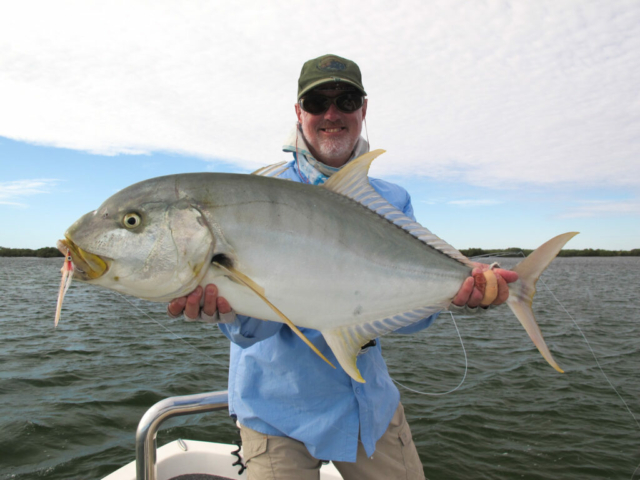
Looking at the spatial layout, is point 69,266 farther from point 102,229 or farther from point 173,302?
point 173,302

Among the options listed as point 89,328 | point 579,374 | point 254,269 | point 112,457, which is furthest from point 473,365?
point 89,328

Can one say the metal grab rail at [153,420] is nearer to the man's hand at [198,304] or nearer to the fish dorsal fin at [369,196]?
the man's hand at [198,304]

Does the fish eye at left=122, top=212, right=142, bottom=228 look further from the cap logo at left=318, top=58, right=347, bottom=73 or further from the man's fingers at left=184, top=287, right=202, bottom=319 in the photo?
the cap logo at left=318, top=58, right=347, bottom=73

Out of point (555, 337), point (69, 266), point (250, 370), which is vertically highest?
point (69, 266)

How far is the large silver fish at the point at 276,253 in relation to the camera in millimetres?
1734

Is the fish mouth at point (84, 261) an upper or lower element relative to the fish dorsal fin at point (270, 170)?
lower

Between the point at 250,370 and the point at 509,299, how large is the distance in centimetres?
142

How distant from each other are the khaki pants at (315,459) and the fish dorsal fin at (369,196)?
111 centimetres

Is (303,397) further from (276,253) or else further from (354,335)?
(276,253)

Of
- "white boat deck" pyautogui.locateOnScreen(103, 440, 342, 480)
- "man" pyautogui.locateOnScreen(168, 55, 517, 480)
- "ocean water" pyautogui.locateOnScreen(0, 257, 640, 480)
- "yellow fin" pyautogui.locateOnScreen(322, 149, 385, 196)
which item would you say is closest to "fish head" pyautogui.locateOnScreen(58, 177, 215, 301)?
"man" pyautogui.locateOnScreen(168, 55, 517, 480)

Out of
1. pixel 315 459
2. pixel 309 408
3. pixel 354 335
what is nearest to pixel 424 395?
pixel 315 459

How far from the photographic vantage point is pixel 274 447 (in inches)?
88.9

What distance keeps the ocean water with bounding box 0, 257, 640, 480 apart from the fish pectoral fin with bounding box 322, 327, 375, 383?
192 inches

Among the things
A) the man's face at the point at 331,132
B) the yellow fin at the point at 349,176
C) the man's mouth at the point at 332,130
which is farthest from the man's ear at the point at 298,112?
the yellow fin at the point at 349,176
